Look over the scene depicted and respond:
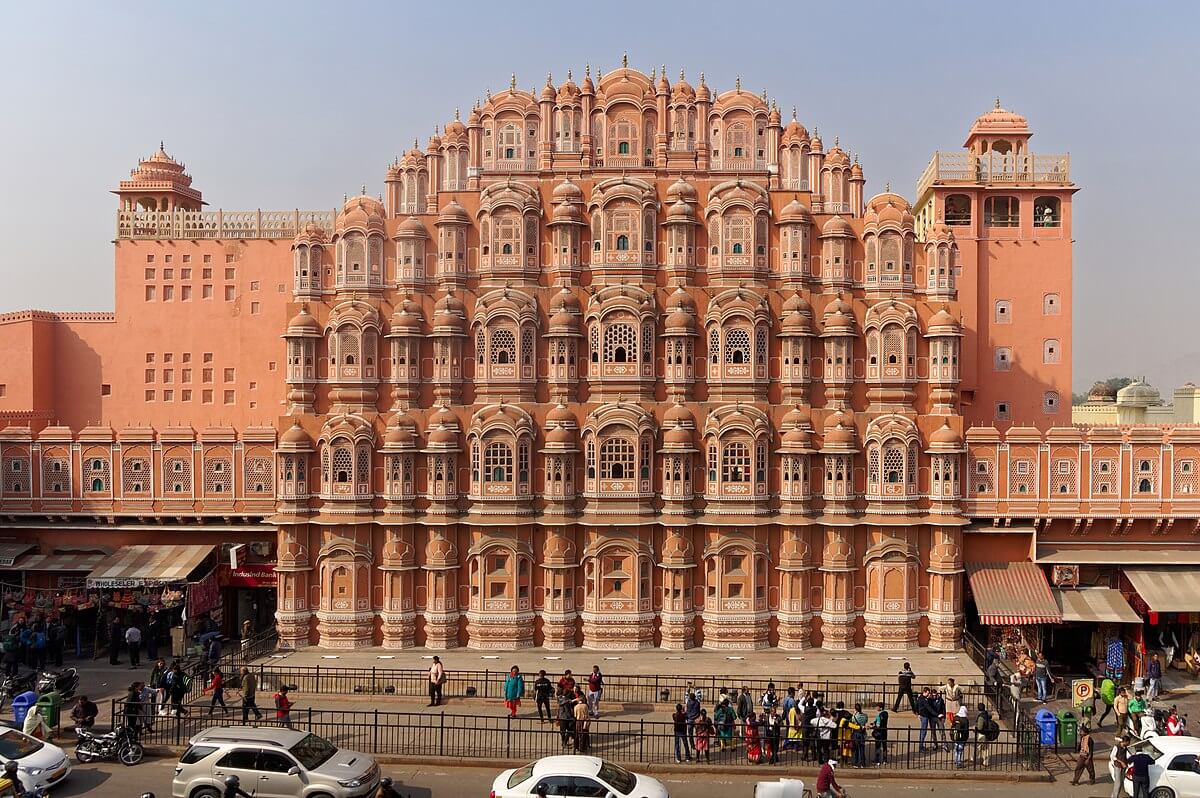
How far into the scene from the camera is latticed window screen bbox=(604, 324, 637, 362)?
3472 cm

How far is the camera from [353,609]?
34.6 metres

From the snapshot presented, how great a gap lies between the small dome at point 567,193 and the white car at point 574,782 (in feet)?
67.9

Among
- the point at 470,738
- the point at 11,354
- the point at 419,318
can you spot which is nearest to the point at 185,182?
the point at 11,354

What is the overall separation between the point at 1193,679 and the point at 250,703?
97.4 feet

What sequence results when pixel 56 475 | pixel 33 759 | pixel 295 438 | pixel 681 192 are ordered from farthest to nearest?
pixel 56 475
pixel 681 192
pixel 295 438
pixel 33 759

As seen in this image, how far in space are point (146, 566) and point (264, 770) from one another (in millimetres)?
17257

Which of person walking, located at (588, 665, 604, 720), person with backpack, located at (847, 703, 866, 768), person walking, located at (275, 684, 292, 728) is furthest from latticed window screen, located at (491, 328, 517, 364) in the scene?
person with backpack, located at (847, 703, 866, 768)

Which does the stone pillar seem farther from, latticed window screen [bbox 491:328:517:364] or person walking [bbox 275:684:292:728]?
person walking [bbox 275:684:292:728]

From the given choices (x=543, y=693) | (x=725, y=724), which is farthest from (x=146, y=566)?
(x=725, y=724)

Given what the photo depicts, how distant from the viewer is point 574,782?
20047 mm

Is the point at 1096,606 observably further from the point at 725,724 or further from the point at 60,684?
the point at 60,684

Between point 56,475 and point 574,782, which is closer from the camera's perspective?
point 574,782

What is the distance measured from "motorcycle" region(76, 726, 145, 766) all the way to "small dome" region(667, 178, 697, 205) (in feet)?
77.3

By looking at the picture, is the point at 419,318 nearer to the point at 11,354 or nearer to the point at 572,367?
the point at 572,367
